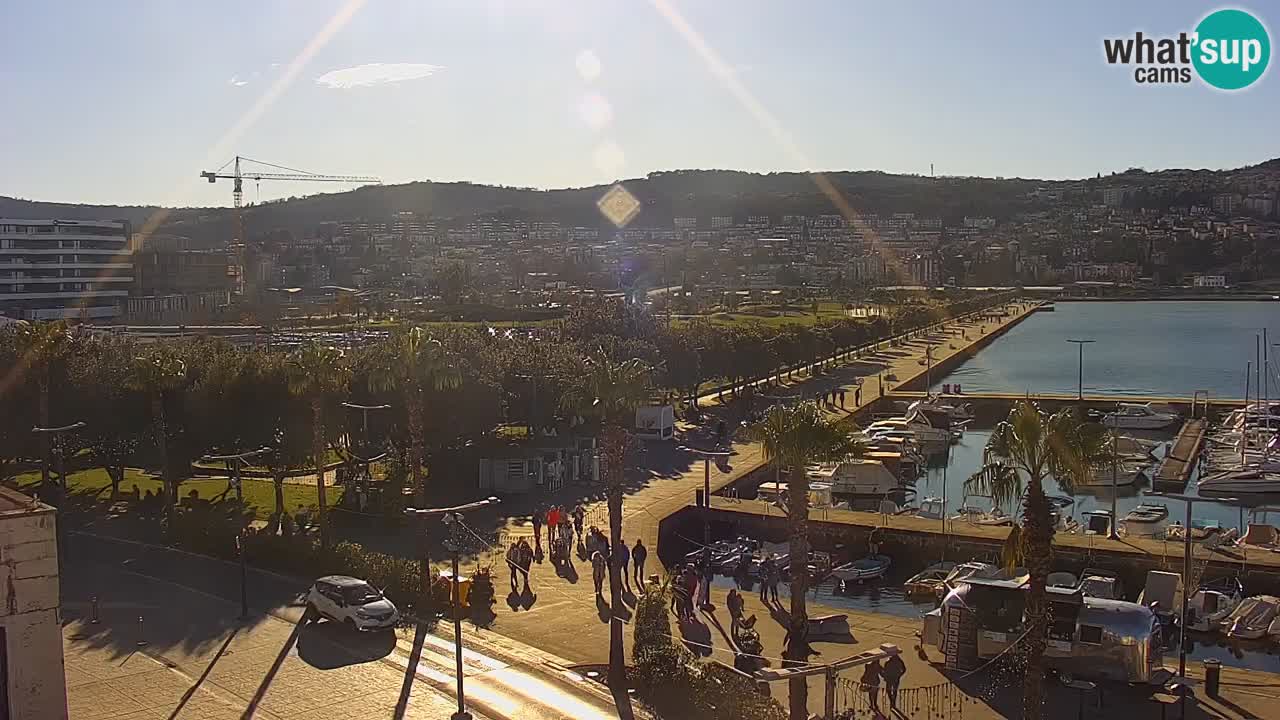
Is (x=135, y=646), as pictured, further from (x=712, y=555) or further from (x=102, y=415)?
(x=102, y=415)

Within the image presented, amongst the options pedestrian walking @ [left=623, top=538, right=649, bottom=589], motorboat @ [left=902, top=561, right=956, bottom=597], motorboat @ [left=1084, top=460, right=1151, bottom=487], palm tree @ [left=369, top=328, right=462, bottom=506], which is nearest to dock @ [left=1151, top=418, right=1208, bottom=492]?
motorboat @ [left=1084, top=460, right=1151, bottom=487]

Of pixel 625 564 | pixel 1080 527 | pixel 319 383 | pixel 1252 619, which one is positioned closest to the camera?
pixel 1252 619

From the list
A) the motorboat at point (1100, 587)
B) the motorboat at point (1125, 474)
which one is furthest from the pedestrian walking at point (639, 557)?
the motorboat at point (1125, 474)

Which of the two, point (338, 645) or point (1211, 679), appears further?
point (338, 645)

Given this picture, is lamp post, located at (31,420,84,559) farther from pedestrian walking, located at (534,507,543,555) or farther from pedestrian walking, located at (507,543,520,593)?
pedestrian walking, located at (534,507,543,555)

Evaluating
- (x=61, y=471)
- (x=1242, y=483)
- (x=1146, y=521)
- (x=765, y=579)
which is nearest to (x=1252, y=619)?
(x=765, y=579)

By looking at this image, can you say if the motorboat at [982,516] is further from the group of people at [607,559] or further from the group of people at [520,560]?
the group of people at [520,560]

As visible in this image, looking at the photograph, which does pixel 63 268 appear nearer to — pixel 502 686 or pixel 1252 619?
pixel 502 686
